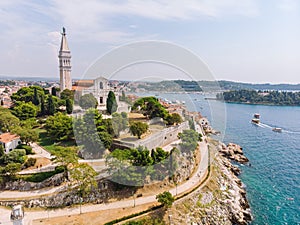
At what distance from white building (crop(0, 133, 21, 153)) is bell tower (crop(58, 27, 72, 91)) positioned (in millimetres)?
15758

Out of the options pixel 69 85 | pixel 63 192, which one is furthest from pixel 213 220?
pixel 69 85

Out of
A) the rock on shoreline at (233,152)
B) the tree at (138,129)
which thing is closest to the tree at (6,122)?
the tree at (138,129)

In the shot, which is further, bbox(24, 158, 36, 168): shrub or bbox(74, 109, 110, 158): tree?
bbox(74, 109, 110, 158): tree

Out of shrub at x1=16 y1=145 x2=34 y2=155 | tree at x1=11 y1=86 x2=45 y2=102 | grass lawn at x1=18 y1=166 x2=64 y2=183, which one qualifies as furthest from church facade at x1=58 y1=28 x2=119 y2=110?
grass lawn at x1=18 y1=166 x2=64 y2=183

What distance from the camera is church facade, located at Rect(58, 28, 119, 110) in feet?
89.9

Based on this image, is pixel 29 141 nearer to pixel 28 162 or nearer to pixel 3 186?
pixel 28 162

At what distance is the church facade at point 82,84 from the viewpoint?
27391 millimetres

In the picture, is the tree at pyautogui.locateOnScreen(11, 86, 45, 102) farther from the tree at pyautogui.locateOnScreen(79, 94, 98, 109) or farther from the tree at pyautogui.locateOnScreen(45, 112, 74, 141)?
the tree at pyautogui.locateOnScreen(45, 112, 74, 141)

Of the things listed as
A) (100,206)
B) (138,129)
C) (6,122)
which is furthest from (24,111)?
(100,206)

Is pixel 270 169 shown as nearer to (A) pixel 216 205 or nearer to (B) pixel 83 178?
(A) pixel 216 205

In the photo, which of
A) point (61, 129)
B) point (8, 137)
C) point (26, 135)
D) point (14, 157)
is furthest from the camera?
point (61, 129)

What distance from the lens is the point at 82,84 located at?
30797mm

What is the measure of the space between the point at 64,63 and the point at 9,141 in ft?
56.9

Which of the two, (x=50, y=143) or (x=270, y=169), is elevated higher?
(x=50, y=143)
